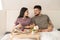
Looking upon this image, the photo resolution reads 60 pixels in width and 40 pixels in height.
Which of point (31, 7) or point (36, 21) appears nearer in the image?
point (36, 21)

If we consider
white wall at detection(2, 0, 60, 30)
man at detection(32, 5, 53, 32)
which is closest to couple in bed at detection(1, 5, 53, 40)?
man at detection(32, 5, 53, 32)

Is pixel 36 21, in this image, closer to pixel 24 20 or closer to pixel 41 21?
pixel 41 21

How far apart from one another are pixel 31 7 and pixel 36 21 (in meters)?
0.45

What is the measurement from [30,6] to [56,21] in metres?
0.63

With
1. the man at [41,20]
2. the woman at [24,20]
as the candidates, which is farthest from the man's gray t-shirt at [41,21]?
the woman at [24,20]

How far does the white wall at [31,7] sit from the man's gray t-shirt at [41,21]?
0.24 m

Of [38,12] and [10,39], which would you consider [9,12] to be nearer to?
[38,12]

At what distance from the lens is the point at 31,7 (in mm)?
3281

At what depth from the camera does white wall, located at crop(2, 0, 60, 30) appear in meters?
3.15

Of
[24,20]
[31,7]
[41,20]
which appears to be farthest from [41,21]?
[31,7]

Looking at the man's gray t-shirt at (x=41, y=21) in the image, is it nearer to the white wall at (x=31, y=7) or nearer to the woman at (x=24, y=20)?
the woman at (x=24, y=20)

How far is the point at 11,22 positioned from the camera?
312cm

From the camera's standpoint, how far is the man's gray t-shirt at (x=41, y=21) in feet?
9.60

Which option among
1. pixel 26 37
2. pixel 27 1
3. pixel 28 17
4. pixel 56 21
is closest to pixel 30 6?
pixel 27 1
